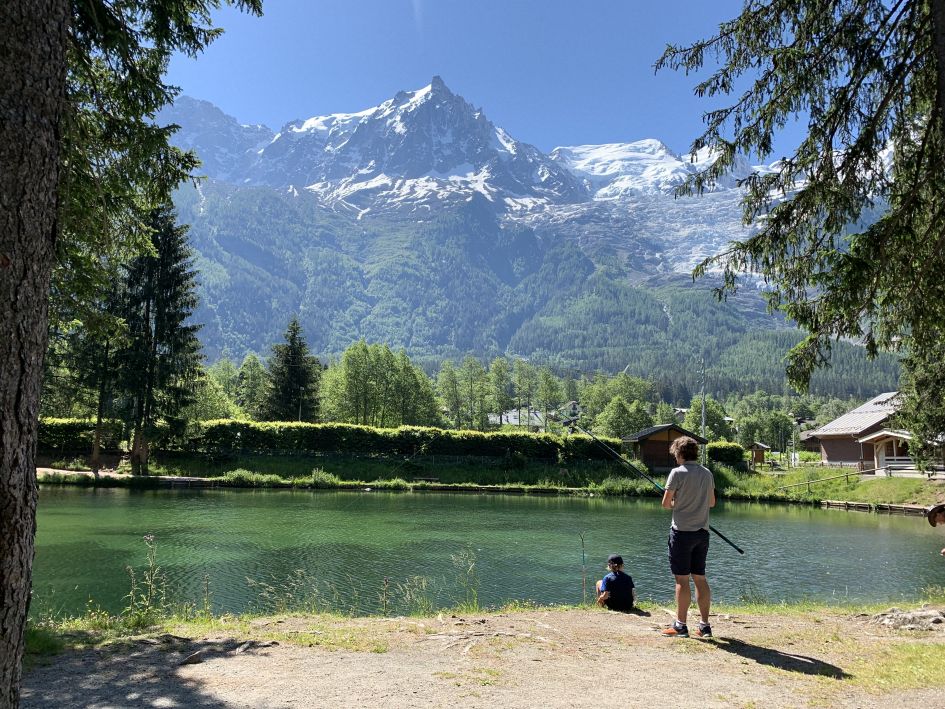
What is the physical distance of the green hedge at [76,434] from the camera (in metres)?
36.7

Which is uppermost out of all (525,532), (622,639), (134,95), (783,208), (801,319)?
(134,95)

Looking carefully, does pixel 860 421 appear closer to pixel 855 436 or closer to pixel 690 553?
pixel 855 436

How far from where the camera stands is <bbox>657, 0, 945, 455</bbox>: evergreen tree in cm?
682

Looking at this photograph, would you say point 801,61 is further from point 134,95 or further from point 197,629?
point 197,629

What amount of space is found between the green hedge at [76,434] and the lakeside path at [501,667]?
35.2 m

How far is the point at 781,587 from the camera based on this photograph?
1418 centimetres

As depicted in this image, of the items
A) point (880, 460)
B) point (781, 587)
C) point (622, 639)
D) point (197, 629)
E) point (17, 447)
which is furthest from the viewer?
point (880, 460)

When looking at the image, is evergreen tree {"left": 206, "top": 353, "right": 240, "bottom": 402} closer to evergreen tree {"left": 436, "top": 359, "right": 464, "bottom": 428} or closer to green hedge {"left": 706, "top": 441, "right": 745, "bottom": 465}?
evergreen tree {"left": 436, "top": 359, "right": 464, "bottom": 428}

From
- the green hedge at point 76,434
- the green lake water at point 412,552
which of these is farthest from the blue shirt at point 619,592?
the green hedge at point 76,434

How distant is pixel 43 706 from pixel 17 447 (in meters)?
2.98

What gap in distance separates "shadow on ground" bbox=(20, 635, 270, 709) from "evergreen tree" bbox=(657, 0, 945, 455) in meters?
7.17

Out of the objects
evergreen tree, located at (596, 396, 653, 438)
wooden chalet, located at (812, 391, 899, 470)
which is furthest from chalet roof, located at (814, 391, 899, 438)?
evergreen tree, located at (596, 396, 653, 438)

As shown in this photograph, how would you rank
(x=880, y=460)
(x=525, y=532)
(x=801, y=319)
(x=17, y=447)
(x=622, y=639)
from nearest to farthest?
(x=17, y=447), (x=622, y=639), (x=801, y=319), (x=525, y=532), (x=880, y=460)

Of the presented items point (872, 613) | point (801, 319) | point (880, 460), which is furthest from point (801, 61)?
point (880, 460)
